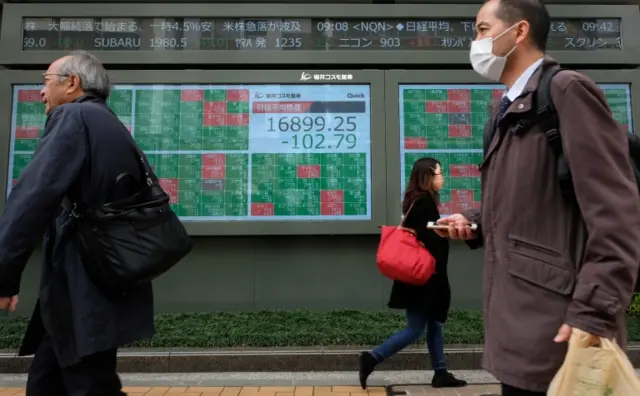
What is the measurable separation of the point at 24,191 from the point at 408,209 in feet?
9.66

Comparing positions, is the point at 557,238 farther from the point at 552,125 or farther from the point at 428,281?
the point at 428,281

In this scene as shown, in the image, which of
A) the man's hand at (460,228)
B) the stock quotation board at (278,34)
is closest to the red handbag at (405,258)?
→ the man's hand at (460,228)

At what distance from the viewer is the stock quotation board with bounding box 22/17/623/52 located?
629 cm

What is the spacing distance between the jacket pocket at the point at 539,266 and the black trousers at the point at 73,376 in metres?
1.56

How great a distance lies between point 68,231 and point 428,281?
9.28ft

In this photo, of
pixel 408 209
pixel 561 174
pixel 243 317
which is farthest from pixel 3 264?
pixel 243 317

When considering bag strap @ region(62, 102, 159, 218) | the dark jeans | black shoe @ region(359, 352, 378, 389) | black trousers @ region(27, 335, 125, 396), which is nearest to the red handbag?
the dark jeans

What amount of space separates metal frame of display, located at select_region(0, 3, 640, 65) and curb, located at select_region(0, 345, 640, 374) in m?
3.18

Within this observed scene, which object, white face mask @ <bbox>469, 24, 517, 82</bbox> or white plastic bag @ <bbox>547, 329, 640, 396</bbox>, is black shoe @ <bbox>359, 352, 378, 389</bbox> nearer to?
white face mask @ <bbox>469, 24, 517, 82</bbox>

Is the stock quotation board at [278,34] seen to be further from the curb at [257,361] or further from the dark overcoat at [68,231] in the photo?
the dark overcoat at [68,231]

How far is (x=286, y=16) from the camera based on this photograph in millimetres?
6320

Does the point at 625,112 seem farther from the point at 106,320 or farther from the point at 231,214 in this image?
the point at 106,320

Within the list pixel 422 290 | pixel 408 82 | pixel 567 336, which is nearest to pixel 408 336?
pixel 422 290

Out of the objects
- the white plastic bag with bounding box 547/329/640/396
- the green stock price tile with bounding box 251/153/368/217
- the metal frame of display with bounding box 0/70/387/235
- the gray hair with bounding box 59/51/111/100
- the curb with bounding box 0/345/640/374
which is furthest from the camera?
the green stock price tile with bounding box 251/153/368/217
